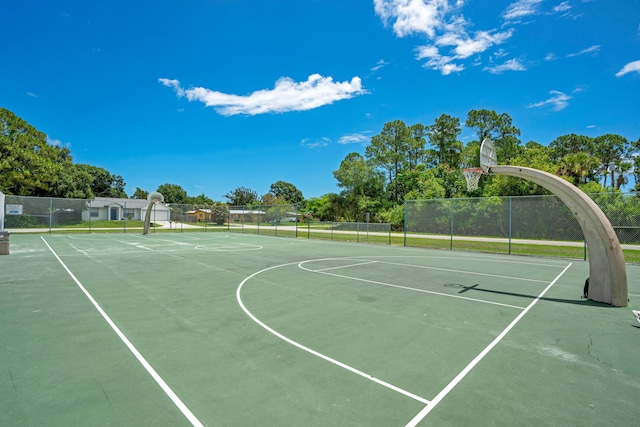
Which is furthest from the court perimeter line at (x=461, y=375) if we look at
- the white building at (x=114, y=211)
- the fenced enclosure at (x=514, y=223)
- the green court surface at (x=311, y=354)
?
the white building at (x=114, y=211)

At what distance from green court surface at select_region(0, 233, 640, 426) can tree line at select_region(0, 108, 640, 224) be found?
28444 millimetres

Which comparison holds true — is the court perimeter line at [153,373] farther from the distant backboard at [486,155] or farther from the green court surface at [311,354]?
the distant backboard at [486,155]

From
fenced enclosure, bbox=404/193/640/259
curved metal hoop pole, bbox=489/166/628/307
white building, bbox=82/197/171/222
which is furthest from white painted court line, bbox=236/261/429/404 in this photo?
white building, bbox=82/197/171/222

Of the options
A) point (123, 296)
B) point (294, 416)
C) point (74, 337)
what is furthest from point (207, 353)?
point (123, 296)

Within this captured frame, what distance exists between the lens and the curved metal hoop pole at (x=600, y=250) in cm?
741

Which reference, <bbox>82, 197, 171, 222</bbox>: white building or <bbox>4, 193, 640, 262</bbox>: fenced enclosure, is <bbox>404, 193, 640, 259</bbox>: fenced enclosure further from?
<bbox>82, 197, 171, 222</bbox>: white building

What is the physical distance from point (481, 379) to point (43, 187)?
46.1 metres

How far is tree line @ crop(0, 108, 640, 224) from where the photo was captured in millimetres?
32312

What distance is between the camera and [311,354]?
181 inches

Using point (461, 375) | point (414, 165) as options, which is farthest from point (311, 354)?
point (414, 165)

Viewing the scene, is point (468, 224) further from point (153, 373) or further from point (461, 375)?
point (153, 373)

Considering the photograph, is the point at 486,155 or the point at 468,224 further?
the point at 468,224

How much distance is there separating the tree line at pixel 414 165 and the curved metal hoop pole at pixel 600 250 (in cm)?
2513

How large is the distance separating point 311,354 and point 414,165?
52.8m
